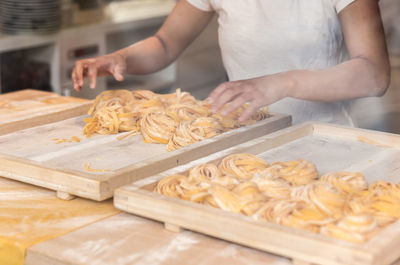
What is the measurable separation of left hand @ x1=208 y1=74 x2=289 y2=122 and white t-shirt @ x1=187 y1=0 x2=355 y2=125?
508 millimetres

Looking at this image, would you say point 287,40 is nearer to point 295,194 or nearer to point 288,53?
point 288,53

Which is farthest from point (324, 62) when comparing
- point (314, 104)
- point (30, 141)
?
point (30, 141)

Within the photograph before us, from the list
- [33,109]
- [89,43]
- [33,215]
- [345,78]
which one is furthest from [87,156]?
[89,43]

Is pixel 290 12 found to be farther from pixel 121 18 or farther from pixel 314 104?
pixel 121 18

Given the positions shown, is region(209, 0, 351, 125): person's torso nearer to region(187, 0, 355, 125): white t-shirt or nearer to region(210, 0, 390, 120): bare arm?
region(187, 0, 355, 125): white t-shirt

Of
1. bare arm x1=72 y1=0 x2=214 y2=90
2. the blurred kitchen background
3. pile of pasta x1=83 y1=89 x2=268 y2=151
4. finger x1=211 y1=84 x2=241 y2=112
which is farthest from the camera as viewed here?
the blurred kitchen background

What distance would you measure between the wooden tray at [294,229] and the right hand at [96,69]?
0.58 metres

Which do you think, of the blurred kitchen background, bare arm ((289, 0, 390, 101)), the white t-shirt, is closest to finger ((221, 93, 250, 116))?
bare arm ((289, 0, 390, 101))

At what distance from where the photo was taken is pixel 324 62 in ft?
6.96

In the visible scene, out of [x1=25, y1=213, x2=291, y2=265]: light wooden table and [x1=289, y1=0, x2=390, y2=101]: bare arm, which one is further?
[x1=289, y1=0, x2=390, y2=101]: bare arm

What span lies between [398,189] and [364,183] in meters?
0.08

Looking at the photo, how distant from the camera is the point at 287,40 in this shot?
2088mm

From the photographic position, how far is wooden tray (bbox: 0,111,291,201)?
1.37 metres

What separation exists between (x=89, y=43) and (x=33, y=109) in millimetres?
1979
